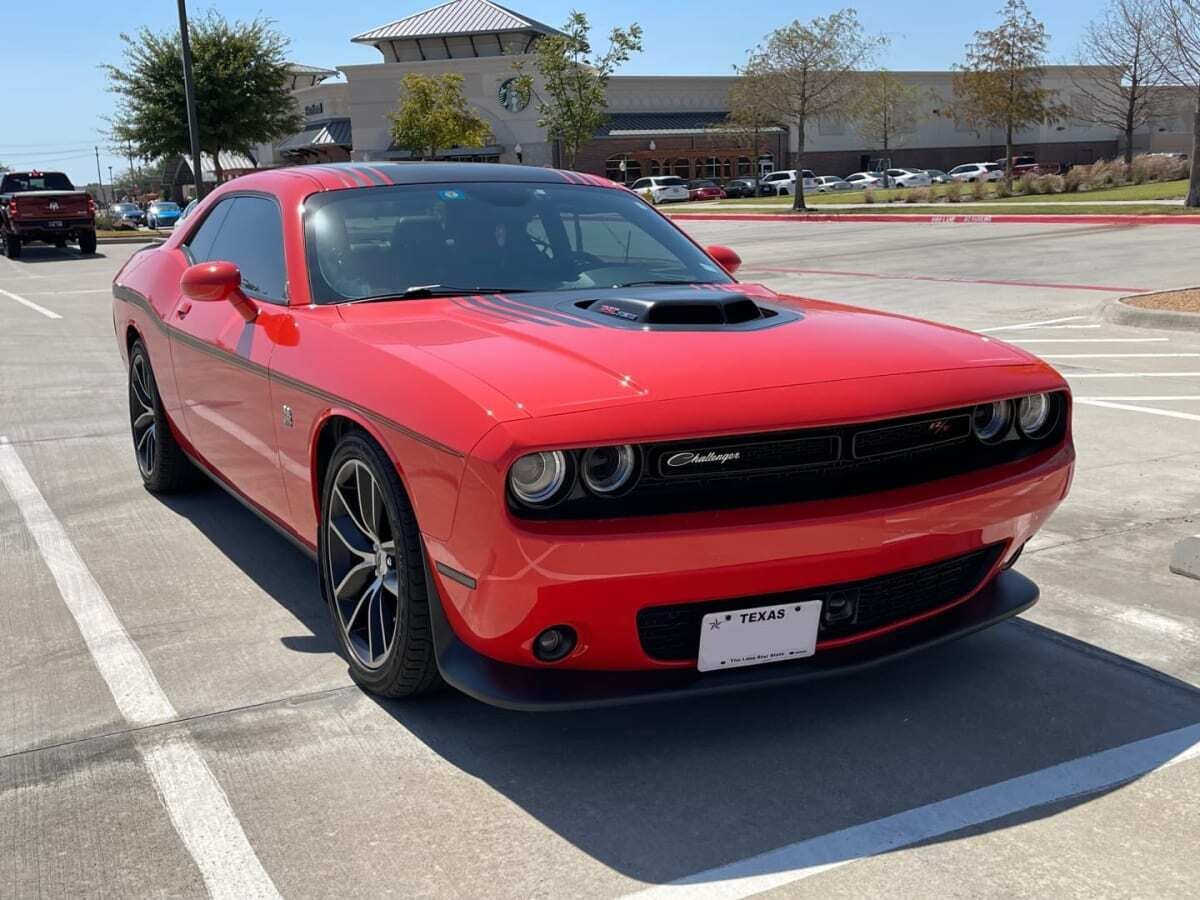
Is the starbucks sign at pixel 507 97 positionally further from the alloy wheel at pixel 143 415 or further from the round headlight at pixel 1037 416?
the round headlight at pixel 1037 416

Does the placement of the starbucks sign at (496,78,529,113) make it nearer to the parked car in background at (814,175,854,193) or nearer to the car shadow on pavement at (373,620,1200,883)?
the parked car in background at (814,175,854,193)

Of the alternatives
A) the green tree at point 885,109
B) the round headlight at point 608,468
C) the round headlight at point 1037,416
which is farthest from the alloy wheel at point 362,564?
the green tree at point 885,109

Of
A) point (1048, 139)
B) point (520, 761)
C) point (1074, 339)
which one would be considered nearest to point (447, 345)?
point (520, 761)

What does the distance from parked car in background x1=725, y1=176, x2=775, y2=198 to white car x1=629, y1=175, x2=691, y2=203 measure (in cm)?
269

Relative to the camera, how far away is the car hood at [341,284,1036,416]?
2.95 meters

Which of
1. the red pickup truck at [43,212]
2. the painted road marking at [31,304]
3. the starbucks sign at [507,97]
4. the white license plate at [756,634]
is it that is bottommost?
the white license plate at [756,634]

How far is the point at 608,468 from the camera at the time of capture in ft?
9.66

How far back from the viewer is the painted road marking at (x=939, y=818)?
2631mm

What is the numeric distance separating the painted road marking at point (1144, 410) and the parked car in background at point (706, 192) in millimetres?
55788

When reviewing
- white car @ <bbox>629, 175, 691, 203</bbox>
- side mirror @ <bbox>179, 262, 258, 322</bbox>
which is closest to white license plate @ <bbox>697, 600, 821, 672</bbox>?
side mirror @ <bbox>179, 262, 258, 322</bbox>

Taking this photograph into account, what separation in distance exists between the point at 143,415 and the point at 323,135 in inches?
2609

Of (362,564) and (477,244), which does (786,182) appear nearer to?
(477,244)

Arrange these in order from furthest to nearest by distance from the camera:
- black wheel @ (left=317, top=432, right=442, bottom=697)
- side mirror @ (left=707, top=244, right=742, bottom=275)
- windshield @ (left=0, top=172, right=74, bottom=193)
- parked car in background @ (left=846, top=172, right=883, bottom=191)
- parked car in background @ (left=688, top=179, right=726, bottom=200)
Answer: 1. parked car in background @ (left=846, top=172, right=883, bottom=191)
2. parked car in background @ (left=688, top=179, right=726, bottom=200)
3. windshield @ (left=0, top=172, right=74, bottom=193)
4. side mirror @ (left=707, top=244, right=742, bottom=275)
5. black wheel @ (left=317, top=432, right=442, bottom=697)

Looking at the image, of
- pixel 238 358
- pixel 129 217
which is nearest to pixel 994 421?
pixel 238 358
